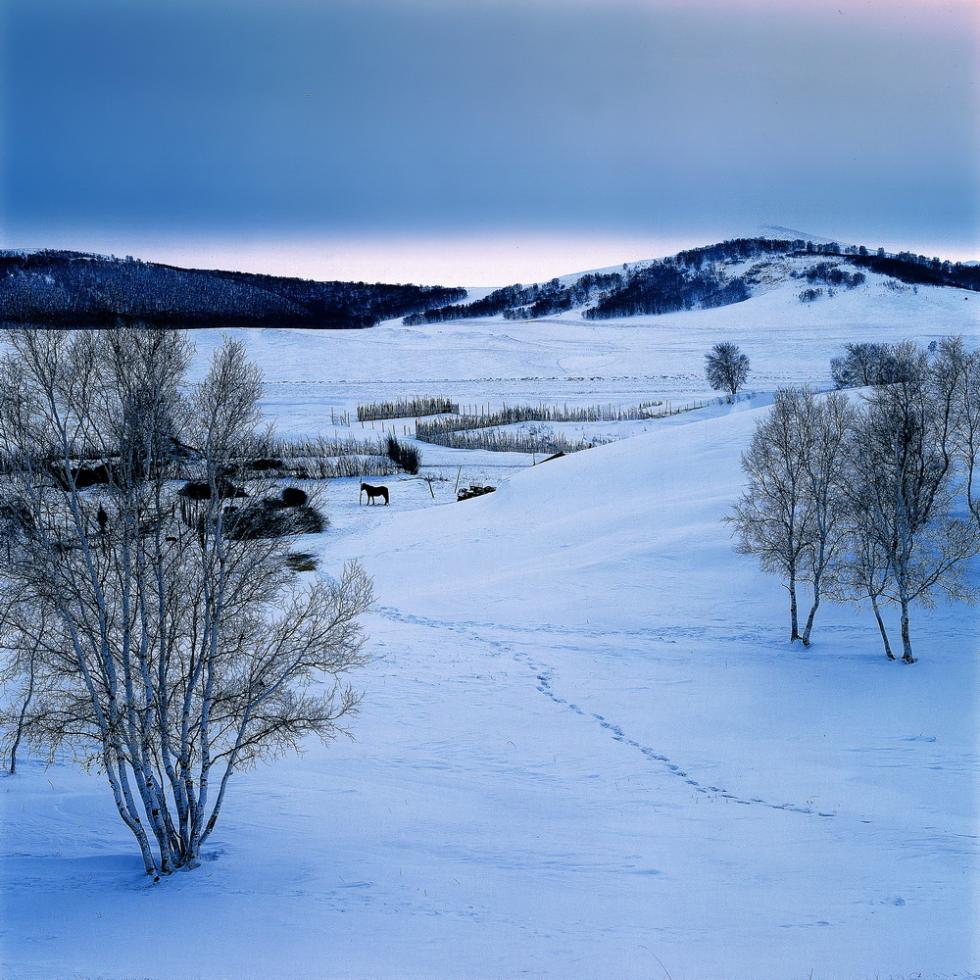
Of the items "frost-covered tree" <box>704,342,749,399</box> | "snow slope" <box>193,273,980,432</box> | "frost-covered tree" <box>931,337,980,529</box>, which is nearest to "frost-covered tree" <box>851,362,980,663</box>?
"frost-covered tree" <box>931,337,980,529</box>

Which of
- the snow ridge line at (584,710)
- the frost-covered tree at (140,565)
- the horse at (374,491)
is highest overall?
the frost-covered tree at (140,565)

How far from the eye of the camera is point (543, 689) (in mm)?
17203

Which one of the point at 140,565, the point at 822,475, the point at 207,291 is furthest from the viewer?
the point at 207,291

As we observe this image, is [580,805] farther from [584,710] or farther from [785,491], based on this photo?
[785,491]

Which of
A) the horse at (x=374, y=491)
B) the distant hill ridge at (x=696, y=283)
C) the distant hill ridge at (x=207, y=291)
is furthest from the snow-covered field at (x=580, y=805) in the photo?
the distant hill ridge at (x=696, y=283)

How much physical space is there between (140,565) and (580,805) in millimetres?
7049

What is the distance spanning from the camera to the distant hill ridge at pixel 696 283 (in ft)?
506

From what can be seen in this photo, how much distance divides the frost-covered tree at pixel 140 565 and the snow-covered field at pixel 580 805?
4.86 ft

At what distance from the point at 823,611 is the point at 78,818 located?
706 inches

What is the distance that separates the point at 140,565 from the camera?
29.3ft

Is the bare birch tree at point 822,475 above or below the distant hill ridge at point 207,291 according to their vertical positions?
below

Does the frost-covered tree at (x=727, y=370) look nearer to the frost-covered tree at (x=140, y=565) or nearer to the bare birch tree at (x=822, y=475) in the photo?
the bare birch tree at (x=822, y=475)

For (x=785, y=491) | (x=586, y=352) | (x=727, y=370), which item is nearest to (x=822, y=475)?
(x=785, y=491)

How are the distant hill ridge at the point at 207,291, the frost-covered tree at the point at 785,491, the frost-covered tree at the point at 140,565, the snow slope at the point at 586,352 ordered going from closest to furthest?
the frost-covered tree at the point at 140,565 < the frost-covered tree at the point at 785,491 < the snow slope at the point at 586,352 < the distant hill ridge at the point at 207,291
